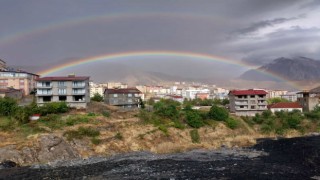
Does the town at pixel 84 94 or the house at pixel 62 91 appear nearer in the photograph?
the house at pixel 62 91

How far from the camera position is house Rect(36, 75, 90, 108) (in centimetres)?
8669

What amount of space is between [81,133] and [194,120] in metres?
26.7

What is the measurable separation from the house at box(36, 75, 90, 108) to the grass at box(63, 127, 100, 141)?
73.4 ft

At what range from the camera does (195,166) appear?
45219mm

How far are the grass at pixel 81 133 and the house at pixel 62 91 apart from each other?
Answer: 22387 millimetres

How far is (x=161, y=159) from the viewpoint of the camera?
51.8 metres

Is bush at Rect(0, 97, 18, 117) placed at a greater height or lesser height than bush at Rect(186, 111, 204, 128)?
greater

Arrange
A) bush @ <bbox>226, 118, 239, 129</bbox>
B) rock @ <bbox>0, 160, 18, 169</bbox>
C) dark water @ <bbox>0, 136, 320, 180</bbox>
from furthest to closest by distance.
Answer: bush @ <bbox>226, 118, 239, 129</bbox> < rock @ <bbox>0, 160, 18, 169</bbox> < dark water @ <bbox>0, 136, 320, 180</bbox>

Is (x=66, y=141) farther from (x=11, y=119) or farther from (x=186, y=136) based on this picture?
(x=186, y=136)

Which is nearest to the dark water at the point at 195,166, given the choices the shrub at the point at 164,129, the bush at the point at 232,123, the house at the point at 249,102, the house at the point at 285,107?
the shrub at the point at 164,129

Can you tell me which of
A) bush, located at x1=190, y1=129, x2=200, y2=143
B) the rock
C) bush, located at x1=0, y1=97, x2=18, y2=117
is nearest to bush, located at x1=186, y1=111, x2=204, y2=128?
bush, located at x1=190, y1=129, x2=200, y2=143

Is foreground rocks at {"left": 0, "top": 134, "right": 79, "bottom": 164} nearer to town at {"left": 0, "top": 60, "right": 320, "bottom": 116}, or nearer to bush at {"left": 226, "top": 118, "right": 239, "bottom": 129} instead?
town at {"left": 0, "top": 60, "right": 320, "bottom": 116}

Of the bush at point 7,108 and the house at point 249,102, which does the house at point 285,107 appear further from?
the bush at point 7,108

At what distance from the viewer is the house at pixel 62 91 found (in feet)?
284
